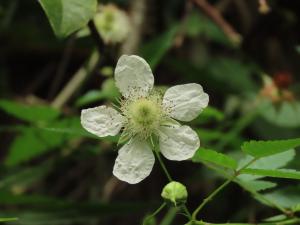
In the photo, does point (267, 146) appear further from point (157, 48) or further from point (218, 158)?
point (157, 48)

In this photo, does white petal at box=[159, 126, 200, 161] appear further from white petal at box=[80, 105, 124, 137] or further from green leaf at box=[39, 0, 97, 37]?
green leaf at box=[39, 0, 97, 37]

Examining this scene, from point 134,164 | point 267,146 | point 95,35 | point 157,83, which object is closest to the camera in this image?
point 267,146

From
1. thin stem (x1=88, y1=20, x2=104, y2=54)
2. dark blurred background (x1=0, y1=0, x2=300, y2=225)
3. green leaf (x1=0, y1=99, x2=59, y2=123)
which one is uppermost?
thin stem (x1=88, y1=20, x2=104, y2=54)

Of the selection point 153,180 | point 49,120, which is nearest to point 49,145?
point 49,120

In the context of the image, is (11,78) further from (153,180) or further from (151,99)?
(151,99)

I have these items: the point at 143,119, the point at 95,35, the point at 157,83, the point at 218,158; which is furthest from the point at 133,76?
the point at 157,83

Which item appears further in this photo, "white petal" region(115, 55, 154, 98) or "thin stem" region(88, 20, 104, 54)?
"thin stem" region(88, 20, 104, 54)

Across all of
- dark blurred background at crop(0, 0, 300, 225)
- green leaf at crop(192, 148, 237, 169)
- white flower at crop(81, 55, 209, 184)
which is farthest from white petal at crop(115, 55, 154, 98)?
dark blurred background at crop(0, 0, 300, 225)
